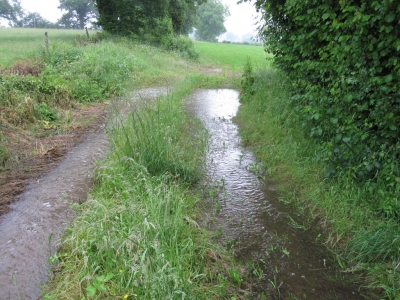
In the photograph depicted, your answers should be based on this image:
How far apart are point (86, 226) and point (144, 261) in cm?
94

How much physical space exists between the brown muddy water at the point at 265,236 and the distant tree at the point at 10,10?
8908 cm

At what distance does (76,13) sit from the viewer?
7562cm

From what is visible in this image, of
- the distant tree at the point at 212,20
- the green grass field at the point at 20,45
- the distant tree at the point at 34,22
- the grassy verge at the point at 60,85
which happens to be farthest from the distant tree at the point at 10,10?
the grassy verge at the point at 60,85

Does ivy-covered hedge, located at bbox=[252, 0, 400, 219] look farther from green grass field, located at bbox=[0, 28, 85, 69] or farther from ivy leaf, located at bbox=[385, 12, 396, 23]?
green grass field, located at bbox=[0, 28, 85, 69]

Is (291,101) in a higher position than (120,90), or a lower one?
higher

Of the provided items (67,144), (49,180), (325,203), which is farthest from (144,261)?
(67,144)

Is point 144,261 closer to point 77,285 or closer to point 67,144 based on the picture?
point 77,285

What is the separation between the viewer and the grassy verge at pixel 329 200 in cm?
302

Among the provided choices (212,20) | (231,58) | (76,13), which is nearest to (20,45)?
(231,58)

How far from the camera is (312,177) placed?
452 centimetres

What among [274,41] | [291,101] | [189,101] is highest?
[274,41]

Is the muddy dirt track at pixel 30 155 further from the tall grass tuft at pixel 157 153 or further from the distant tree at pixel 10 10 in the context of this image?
the distant tree at pixel 10 10

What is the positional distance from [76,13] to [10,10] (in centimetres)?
1606

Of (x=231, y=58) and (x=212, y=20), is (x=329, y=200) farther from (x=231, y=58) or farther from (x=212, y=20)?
(x=212, y=20)
